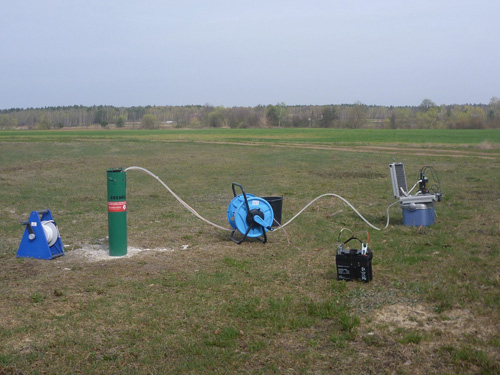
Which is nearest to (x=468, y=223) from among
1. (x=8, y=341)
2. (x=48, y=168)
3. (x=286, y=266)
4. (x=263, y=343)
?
(x=286, y=266)

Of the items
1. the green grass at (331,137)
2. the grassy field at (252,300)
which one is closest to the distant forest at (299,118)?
the green grass at (331,137)

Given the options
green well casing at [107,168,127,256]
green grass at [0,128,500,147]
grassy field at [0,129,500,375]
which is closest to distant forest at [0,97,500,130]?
green grass at [0,128,500,147]

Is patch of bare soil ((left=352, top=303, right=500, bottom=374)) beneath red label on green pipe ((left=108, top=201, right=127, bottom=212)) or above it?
beneath

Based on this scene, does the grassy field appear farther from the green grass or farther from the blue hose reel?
the green grass

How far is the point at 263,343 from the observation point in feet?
16.6

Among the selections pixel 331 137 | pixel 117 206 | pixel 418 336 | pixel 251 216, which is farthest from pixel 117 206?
pixel 331 137

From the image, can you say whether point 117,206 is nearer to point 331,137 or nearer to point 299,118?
point 331,137

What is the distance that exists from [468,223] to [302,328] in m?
6.80

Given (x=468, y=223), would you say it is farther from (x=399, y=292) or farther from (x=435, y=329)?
(x=435, y=329)

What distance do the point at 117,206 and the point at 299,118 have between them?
122784mm

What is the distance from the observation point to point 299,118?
423 feet

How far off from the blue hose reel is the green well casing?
1.96 meters

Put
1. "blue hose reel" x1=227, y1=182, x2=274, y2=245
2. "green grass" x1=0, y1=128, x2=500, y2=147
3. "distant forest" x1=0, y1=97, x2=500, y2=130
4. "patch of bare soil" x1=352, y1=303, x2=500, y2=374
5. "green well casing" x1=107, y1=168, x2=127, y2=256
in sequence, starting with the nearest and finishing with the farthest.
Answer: "patch of bare soil" x1=352, y1=303, x2=500, y2=374, "green well casing" x1=107, y1=168, x2=127, y2=256, "blue hose reel" x1=227, y1=182, x2=274, y2=245, "green grass" x1=0, y1=128, x2=500, y2=147, "distant forest" x1=0, y1=97, x2=500, y2=130

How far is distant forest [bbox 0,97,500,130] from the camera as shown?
10882cm
